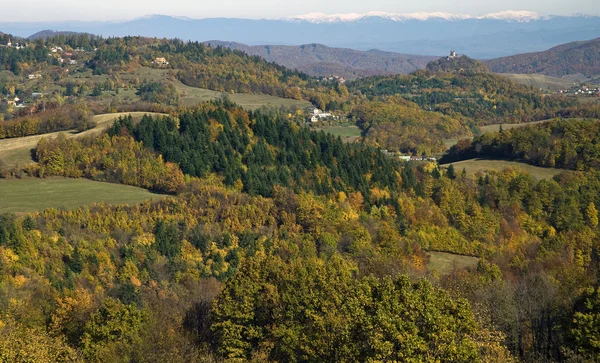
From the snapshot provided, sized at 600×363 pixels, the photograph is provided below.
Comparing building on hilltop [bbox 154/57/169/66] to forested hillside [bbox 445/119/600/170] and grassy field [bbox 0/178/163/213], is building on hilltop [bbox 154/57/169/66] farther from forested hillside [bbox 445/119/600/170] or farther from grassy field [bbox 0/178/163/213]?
grassy field [bbox 0/178/163/213]

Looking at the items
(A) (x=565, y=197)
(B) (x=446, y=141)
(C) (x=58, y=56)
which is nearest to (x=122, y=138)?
(A) (x=565, y=197)

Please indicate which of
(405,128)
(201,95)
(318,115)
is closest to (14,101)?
(201,95)

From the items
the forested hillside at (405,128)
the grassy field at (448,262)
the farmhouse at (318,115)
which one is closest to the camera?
the grassy field at (448,262)

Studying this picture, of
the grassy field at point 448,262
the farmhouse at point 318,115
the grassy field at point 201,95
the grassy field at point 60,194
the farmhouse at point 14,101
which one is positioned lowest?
the grassy field at point 448,262

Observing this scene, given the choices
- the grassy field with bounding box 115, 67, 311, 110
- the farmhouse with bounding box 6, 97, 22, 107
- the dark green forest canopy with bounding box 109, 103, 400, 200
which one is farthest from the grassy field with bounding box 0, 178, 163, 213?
the farmhouse with bounding box 6, 97, 22, 107

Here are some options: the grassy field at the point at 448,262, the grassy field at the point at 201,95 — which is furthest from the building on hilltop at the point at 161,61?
the grassy field at the point at 448,262

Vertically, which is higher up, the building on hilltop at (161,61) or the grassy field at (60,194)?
the building on hilltop at (161,61)

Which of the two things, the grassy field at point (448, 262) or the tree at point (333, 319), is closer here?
the tree at point (333, 319)

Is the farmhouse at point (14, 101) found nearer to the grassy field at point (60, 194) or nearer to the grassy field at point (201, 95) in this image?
the grassy field at point (201, 95)
